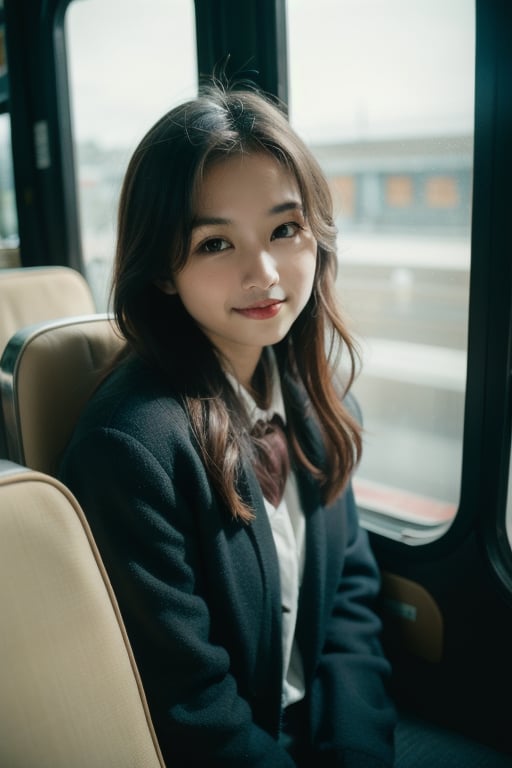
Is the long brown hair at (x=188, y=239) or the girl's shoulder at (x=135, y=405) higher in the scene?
the long brown hair at (x=188, y=239)

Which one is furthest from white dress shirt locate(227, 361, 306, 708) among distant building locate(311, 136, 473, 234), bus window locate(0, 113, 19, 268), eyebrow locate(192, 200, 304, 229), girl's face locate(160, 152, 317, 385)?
bus window locate(0, 113, 19, 268)

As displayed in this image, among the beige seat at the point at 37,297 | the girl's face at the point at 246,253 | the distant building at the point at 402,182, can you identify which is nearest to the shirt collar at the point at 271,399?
the girl's face at the point at 246,253

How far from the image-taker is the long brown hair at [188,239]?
99cm

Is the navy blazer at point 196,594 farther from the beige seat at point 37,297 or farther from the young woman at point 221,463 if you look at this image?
the beige seat at point 37,297

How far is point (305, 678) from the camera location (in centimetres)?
122

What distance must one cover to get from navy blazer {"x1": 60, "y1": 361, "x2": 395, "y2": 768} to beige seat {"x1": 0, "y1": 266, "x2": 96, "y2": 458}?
0.46 metres

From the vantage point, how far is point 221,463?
1.03 m

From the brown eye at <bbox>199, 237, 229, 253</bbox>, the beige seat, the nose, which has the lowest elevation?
the beige seat

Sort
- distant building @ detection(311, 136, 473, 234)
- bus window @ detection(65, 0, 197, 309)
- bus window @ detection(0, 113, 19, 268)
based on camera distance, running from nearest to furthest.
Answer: distant building @ detection(311, 136, 473, 234) → bus window @ detection(65, 0, 197, 309) → bus window @ detection(0, 113, 19, 268)

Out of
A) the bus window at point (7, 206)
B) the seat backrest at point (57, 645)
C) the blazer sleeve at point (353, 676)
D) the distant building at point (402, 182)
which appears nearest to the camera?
the seat backrest at point (57, 645)

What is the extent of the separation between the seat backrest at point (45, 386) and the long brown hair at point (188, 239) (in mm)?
159

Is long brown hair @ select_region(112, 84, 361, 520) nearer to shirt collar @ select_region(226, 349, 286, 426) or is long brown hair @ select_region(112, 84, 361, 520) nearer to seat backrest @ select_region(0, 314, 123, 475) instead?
shirt collar @ select_region(226, 349, 286, 426)

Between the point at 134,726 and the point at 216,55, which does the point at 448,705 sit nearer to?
the point at 134,726

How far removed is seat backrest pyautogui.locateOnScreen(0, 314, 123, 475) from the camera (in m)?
1.16
